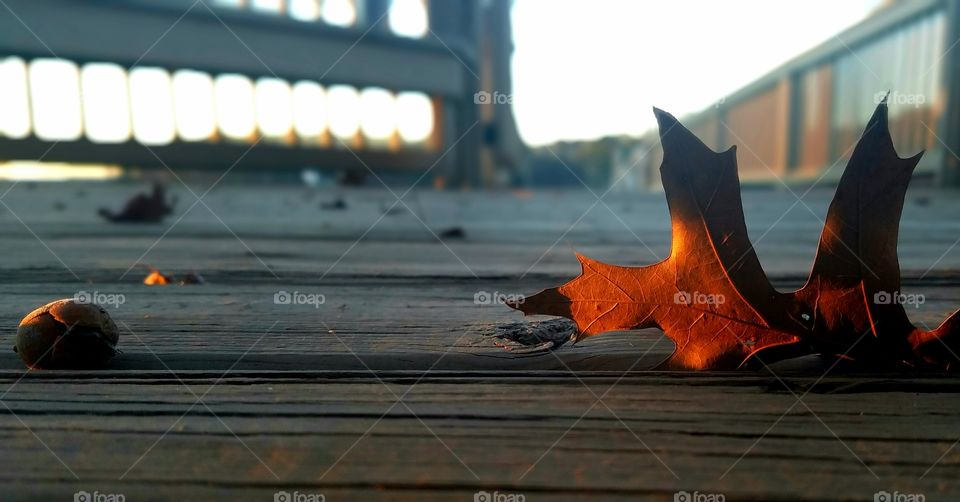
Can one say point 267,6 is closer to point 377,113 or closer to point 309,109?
point 309,109

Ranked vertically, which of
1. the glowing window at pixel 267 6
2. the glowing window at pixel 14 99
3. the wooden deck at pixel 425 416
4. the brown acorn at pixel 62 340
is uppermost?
the glowing window at pixel 267 6

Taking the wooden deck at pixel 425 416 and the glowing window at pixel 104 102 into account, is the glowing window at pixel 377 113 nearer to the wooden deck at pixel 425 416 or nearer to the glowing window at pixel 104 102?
the glowing window at pixel 104 102

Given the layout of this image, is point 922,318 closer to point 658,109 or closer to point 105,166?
point 658,109

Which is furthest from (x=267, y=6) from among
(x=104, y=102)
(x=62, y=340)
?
(x=62, y=340)

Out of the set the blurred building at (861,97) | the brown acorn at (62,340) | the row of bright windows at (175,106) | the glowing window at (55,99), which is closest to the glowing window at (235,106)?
the row of bright windows at (175,106)

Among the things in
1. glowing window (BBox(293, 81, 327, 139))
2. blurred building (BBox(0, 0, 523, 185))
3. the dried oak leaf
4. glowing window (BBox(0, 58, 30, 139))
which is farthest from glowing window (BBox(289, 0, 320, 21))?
the dried oak leaf

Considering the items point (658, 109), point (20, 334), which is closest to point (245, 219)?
→ point (20, 334)

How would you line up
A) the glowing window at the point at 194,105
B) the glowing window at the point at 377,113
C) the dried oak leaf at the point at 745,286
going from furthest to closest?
the glowing window at the point at 377,113 < the glowing window at the point at 194,105 < the dried oak leaf at the point at 745,286
